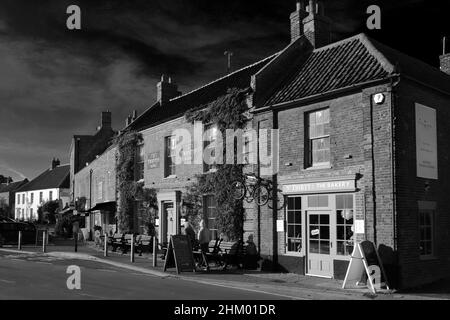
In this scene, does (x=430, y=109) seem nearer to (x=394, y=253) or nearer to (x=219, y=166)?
(x=394, y=253)

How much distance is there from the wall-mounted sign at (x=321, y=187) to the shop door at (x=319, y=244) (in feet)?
2.40

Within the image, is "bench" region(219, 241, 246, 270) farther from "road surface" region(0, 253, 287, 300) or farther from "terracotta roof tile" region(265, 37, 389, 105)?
"terracotta roof tile" region(265, 37, 389, 105)

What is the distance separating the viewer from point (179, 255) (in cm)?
1582

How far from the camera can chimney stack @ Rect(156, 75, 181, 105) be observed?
1197 inches

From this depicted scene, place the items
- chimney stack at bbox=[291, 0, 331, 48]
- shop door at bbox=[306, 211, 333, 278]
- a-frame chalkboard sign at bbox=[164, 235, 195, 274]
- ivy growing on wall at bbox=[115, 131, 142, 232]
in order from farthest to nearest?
ivy growing on wall at bbox=[115, 131, 142, 232] → chimney stack at bbox=[291, 0, 331, 48] → a-frame chalkboard sign at bbox=[164, 235, 195, 274] → shop door at bbox=[306, 211, 333, 278]

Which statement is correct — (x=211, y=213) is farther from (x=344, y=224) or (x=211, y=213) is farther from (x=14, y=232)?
(x=14, y=232)

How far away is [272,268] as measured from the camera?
16.0 m

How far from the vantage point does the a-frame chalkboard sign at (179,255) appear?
15.7 metres

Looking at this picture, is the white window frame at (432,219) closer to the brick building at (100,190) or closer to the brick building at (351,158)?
the brick building at (351,158)

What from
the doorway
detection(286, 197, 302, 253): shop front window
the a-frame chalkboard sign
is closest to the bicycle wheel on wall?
detection(286, 197, 302, 253): shop front window

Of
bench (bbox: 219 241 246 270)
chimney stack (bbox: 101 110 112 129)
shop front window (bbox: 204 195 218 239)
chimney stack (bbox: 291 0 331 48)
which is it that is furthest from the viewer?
chimney stack (bbox: 101 110 112 129)

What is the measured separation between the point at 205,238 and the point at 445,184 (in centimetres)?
816

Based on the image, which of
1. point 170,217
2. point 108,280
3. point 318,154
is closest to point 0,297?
point 108,280

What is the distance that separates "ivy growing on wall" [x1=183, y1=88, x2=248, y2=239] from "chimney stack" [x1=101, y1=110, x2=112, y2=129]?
30312 mm
